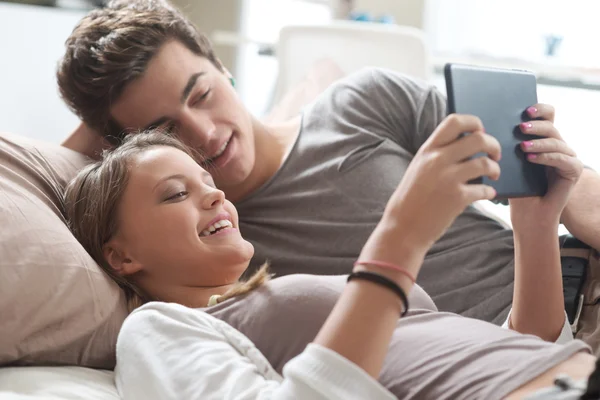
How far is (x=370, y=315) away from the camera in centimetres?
72

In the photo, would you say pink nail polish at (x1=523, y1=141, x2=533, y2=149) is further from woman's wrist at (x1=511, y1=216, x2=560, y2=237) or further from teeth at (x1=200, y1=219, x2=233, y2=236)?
teeth at (x1=200, y1=219, x2=233, y2=236)

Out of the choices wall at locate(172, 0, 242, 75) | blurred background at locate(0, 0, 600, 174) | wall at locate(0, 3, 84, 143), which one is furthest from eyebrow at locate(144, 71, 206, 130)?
wall at locate(172, 0, 242, 75)

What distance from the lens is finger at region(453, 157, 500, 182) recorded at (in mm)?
751

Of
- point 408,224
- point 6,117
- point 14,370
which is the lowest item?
point 6,117

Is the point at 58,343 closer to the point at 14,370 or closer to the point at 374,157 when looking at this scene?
the point at 14,370

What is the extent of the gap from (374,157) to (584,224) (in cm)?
41

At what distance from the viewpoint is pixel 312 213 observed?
1.42 meters

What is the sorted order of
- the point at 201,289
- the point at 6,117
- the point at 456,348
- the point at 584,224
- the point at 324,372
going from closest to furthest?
the point at 324,372
the point at 456,348
the point at 201,289
the point at 584,224
the point at 6,117

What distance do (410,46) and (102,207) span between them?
4.22 ft

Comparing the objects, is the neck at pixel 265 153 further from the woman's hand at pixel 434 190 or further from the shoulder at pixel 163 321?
the woman's hand at pixel 434 190

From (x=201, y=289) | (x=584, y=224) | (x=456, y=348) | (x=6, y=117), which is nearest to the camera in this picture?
(x=456, y=348)

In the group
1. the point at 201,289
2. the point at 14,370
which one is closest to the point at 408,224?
the point at 201,289

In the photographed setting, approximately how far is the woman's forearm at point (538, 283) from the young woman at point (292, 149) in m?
0.19

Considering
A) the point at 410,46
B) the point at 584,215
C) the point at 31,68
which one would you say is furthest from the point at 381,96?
the point at 31,68
